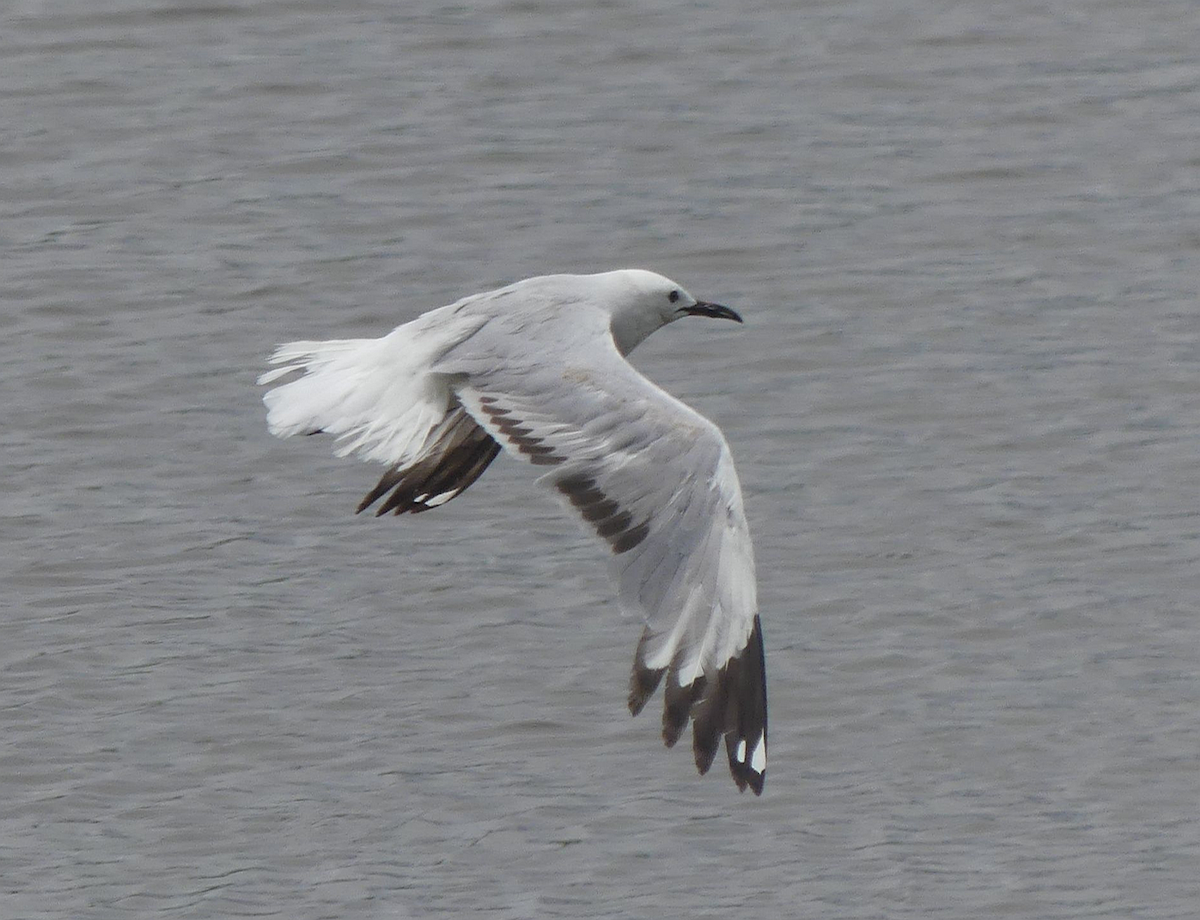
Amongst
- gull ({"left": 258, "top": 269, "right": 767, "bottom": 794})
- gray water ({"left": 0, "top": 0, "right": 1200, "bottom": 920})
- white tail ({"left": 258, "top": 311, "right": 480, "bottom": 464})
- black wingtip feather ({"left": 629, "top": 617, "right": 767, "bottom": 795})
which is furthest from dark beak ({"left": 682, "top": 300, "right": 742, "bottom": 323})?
black wingtip feather ({"left": 629, "top": 617, "right": 767, "bottom": 795})

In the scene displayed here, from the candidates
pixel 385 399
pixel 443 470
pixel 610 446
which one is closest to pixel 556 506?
pixel 443 470

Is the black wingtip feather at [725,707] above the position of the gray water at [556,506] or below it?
above

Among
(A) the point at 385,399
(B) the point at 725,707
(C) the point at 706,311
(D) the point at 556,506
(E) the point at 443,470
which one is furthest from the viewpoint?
(D) the point at 556,506

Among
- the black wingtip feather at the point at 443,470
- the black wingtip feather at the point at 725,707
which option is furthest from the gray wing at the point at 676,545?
the black wingtip feather at the point at 443,470

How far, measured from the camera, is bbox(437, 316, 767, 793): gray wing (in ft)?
23.0

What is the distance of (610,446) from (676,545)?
1.02 ft

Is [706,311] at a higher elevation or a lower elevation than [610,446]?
lower

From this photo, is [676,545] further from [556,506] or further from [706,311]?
[556,506]

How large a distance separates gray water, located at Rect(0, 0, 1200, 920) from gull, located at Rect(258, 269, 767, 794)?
157 cm

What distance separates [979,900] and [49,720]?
10.8 feet

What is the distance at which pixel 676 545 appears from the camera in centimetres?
707

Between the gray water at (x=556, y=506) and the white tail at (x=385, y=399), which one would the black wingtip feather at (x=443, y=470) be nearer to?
the white tail at (x=385, y=399)

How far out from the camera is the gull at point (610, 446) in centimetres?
703

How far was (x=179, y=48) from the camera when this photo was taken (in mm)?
16250
